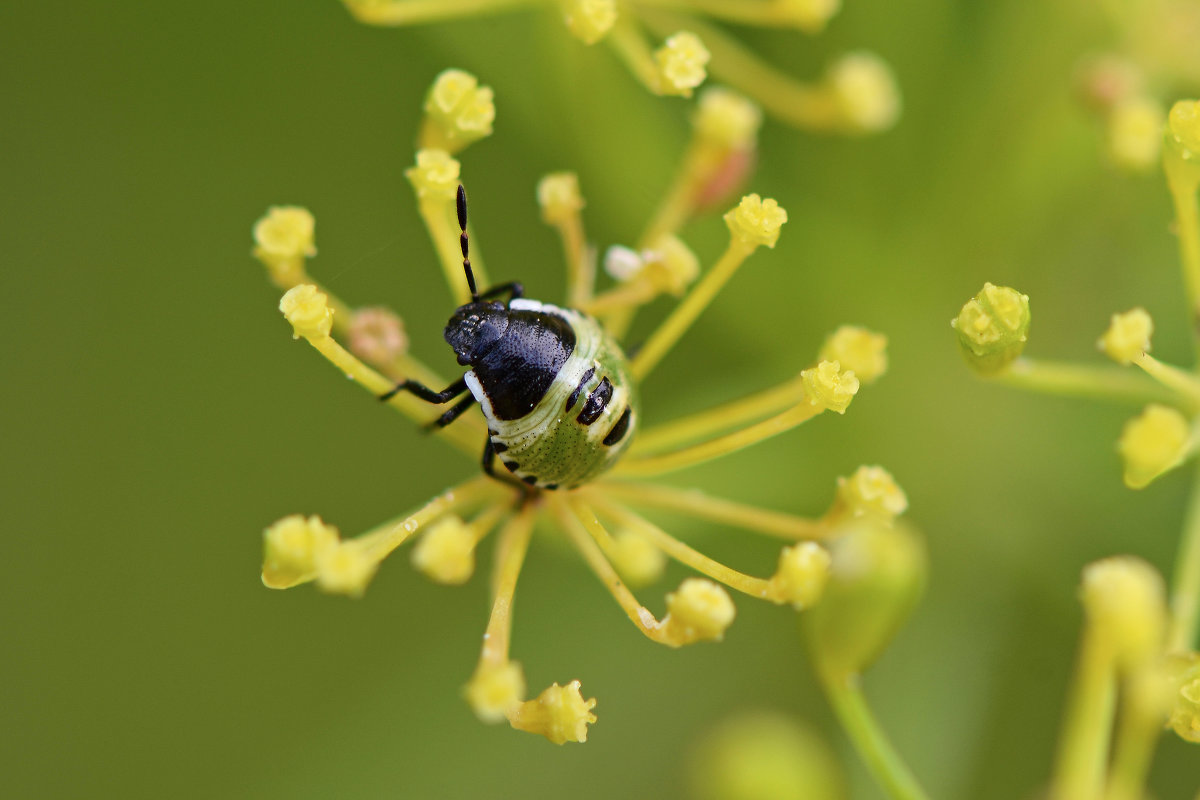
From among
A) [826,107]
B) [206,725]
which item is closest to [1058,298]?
[826,107]

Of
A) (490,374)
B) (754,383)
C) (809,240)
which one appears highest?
(809,240)

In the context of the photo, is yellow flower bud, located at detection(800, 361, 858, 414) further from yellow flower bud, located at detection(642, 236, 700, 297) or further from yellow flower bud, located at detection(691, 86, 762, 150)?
yellow flower bud, located at detection(691, 86, 762, 150)

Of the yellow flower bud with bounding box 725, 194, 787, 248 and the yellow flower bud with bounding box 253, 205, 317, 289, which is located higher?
the yellow flower bud with bounding box 725, 194, 787, 248

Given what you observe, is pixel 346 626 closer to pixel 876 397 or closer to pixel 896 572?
pixel 876 397

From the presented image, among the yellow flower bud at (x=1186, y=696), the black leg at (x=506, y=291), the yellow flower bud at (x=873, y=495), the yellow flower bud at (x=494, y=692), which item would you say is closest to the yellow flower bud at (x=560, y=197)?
the black leg at (x=506, y=291)

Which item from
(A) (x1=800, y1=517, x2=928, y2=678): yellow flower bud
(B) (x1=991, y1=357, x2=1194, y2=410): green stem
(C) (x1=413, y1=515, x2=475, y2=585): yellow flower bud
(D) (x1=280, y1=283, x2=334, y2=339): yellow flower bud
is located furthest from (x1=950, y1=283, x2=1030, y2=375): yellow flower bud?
(D) (x1=280, y1=283, x2=334, y2=339): yellow flower bud
